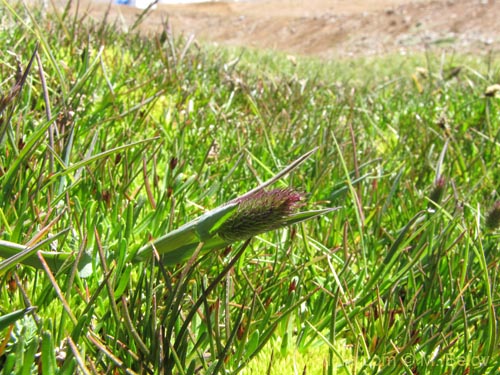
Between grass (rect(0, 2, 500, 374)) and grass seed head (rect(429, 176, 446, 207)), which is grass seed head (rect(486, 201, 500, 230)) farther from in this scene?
grass seed head (rect(429, 176, 446, 207))

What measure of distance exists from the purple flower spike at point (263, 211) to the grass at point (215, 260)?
0.05 m

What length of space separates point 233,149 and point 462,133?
123 cm

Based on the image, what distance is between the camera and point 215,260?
1289mm

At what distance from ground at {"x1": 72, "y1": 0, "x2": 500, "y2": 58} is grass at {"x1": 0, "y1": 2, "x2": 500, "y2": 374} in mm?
11061

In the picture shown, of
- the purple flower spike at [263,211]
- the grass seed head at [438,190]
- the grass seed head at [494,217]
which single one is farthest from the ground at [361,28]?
the purple flower spike at [263,211]

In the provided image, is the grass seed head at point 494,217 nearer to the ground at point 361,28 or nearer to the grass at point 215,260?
the grass at point 215,260

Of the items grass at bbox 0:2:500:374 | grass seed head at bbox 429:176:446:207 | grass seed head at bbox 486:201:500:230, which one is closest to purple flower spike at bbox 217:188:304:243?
grass at bbox 0:2:500:374

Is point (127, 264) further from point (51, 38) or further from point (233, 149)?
point (51, 38)

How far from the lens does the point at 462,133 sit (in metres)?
2.79

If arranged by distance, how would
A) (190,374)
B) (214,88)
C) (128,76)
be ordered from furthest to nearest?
(214,88)
(128,76)
(190,374)

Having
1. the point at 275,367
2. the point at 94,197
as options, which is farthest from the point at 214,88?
the point at 275,367

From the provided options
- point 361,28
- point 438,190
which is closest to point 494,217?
point 438,190

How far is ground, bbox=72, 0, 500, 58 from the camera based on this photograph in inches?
679

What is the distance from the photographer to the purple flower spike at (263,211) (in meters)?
0.85
